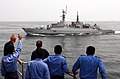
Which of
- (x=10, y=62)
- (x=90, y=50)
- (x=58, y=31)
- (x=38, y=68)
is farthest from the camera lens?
(x=58, y=31)

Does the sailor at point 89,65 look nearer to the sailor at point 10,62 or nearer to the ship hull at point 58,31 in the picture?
the sailor at point 10,62

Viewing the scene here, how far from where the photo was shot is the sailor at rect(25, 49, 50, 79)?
6.41 metres

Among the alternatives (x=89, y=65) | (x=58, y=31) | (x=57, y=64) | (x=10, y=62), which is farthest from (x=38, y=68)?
(x=58, y=31)

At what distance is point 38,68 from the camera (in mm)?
6441

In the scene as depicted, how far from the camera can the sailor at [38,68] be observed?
6.41 metres

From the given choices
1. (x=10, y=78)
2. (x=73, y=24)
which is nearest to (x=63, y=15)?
(x=73, y=24)

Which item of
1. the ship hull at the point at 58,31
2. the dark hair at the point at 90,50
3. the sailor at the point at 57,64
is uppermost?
the dark hair at the point at 90,50

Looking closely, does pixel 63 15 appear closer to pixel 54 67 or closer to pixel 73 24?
pixel 73 24

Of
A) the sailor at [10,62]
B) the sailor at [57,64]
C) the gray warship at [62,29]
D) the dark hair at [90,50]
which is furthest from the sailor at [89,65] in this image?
the gray warship at [62,29]

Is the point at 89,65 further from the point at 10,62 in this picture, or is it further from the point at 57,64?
the point at 10,62

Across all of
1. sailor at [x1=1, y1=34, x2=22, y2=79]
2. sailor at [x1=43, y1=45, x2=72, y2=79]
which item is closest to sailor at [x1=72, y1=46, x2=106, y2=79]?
sailor at [x1=43, y1=45, x2=72, y2=79]

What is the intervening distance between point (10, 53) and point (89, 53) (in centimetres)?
214

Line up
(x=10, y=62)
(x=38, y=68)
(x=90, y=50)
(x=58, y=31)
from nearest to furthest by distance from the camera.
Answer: (x=38, y=68)
(x=90, y=50)
(x=10, y=62)
(x=58, y=31)

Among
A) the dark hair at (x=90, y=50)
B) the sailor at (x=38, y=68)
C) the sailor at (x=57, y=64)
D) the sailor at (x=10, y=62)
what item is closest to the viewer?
the sailor at (x=38, y=68)
